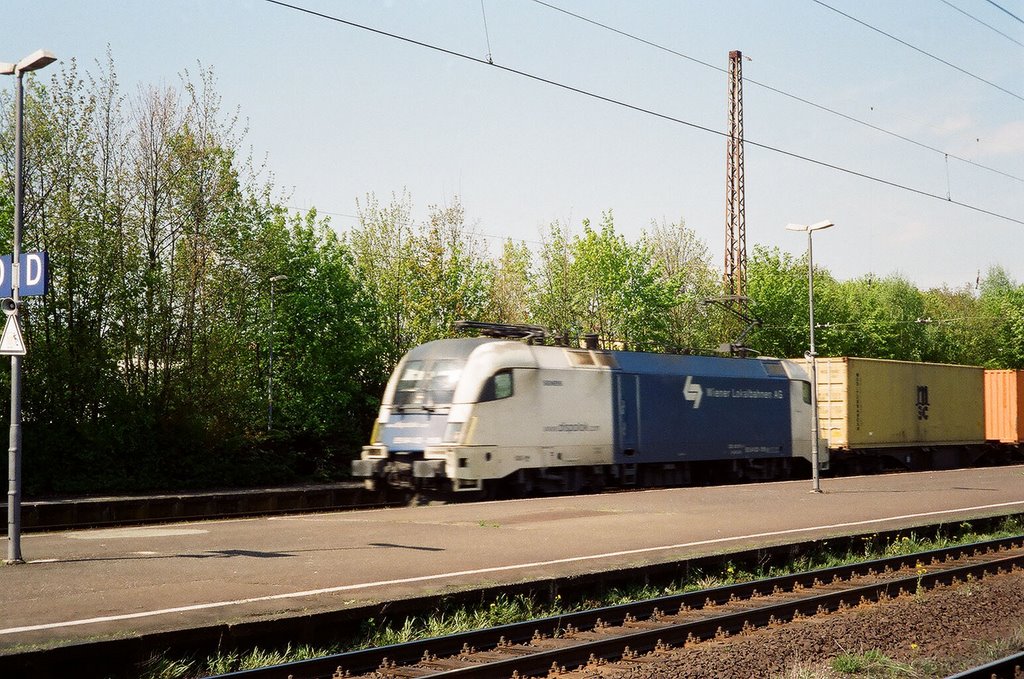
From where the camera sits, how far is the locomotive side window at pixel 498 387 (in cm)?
1966

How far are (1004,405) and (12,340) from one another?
3613 cm

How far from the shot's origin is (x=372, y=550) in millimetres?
12711

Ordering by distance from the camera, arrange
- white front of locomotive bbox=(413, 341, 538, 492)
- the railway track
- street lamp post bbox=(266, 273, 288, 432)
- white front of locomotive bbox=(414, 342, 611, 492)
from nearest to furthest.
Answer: the railway track, white front of locomotive bbox=(413, 341, 538, 492), white front of locomotive bbox=(414, 342, 611, 492), street lamp post bbox=(266, 273, 288, 432)

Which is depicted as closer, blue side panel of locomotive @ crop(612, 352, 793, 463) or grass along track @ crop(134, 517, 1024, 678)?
grass along track @ crop(134, 517, 1024, 678)

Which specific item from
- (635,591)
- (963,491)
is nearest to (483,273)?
(963,491)

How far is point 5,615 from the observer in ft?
27.2

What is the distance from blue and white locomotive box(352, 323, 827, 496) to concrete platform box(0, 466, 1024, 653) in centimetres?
140

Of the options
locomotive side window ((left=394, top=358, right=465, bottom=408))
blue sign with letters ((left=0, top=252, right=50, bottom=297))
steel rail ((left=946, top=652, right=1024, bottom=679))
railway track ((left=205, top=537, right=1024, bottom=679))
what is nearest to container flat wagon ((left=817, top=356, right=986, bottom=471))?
locomotive side window ((left=394, top=358, right=465, bottom=408))

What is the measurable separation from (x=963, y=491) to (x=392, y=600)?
60.6ft

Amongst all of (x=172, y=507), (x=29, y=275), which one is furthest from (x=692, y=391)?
(x=29, y=275)

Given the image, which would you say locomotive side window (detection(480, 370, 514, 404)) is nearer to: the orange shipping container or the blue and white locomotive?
the blue and white locomotive

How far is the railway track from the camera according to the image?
25.5 feet

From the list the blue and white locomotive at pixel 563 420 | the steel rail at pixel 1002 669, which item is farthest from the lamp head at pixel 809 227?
the steel rail at pixel 1002 669

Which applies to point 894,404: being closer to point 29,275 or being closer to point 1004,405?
point 1004,405
